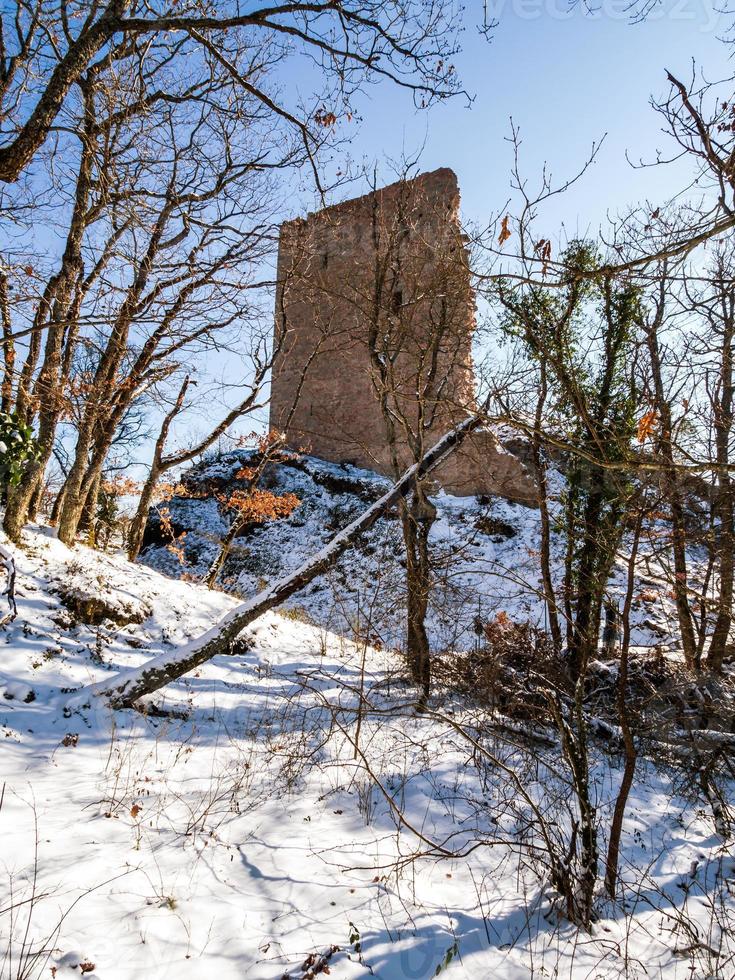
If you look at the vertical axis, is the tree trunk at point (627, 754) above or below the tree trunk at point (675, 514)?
below

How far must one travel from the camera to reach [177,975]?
1.99 metres

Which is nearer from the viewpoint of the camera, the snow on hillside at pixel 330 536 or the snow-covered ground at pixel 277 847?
the snow-covered ground at pixel 277 847

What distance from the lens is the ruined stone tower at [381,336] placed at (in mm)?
7230

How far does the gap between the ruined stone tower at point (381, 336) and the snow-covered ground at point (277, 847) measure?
358 centimetres

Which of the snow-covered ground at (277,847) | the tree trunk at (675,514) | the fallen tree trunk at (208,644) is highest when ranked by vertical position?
the tree trunk at (675,514)

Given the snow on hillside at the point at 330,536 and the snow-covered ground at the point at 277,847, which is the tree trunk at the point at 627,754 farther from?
the snow on hillside at the point at 330,536

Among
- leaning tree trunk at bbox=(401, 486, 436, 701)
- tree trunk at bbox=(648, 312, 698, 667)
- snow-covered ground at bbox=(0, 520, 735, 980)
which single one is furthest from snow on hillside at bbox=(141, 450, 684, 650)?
snow-covered ground at bbox=(0, 520, 735, 980)

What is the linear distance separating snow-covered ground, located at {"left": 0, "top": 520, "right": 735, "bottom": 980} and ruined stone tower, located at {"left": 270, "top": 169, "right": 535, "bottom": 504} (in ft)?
11.8

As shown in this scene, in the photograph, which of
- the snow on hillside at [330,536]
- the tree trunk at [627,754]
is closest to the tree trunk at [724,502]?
the tree trunk at [627,754]

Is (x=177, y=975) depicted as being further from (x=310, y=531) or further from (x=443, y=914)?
(x=310, y=531)

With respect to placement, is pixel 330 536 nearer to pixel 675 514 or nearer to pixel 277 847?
pixel 675 514

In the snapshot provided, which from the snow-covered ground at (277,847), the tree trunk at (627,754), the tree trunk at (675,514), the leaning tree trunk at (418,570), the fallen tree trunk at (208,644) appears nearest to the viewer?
the snow-covered ground at (277,847)

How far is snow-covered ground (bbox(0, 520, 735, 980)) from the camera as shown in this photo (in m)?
2.21

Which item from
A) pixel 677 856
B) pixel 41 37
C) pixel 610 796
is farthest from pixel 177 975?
pixel 41 37
